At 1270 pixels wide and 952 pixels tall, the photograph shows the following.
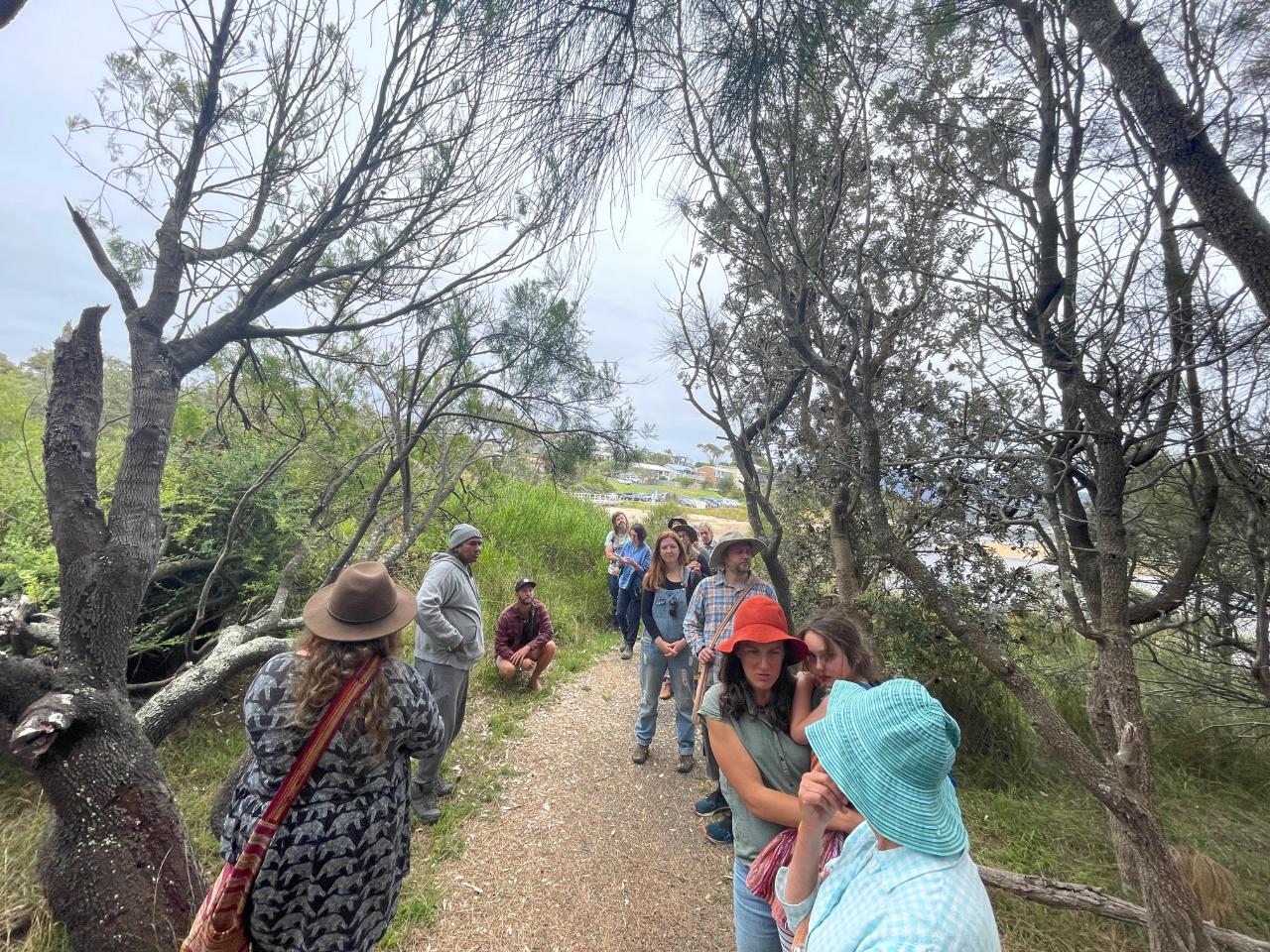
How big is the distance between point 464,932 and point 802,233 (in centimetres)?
412

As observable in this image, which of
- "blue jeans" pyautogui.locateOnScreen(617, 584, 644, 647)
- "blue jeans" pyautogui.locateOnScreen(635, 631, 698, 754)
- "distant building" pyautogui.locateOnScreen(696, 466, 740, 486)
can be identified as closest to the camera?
"blue jeans" pyautogui.locateOnScreen(635, 631, 698, 754)

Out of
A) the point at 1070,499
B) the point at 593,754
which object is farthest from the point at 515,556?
the point at 1070,499

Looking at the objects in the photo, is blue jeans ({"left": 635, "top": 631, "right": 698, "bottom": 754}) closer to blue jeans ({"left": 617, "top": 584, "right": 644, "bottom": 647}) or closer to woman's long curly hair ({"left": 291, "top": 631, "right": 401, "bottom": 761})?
blue jeans ({"left": 617, "top": 584, "right": 644, "bottom": 647})

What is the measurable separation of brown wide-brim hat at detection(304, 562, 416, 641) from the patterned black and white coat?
0.13 metres

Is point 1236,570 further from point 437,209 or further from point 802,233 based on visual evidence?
point 437,209

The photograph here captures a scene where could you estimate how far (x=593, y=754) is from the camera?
421cm

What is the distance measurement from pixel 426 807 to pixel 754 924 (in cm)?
251

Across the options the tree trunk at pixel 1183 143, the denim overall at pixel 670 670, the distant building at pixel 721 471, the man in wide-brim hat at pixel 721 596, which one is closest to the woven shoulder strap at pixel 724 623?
the man in wide-brim hat at pixel 721 596

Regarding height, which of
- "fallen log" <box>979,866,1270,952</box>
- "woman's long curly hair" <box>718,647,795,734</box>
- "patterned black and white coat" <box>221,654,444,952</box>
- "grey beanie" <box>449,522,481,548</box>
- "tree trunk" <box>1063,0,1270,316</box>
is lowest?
"fallen log" <box>979,866,1270,952</box>

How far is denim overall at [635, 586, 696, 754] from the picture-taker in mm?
4000

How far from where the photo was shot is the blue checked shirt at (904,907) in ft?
2.59

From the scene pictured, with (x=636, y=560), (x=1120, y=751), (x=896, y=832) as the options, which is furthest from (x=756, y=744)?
(x=636, y=560)

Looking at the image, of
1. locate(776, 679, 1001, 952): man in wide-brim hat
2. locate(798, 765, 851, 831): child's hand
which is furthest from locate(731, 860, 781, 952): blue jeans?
locate(776, 679, 1001, 952): man in wide-brim hat

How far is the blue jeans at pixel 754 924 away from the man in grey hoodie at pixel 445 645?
6.76 feet
